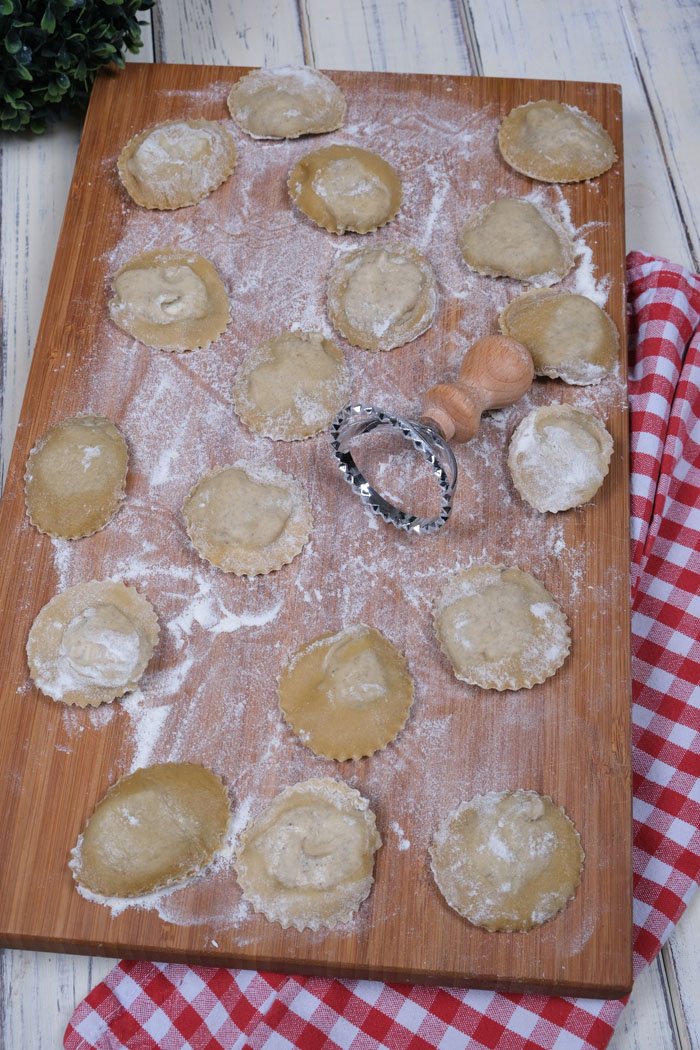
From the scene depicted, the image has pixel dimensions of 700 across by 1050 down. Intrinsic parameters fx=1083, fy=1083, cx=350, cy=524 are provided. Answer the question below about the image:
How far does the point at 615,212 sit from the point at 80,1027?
1.80 meters

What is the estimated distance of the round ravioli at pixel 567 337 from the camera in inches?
79.0

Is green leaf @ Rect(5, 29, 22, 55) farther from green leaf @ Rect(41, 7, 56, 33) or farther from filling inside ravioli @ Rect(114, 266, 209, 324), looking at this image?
filling inside ravioli @ Rect(114, 266, 209, 324)

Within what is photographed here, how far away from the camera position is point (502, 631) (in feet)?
5.90

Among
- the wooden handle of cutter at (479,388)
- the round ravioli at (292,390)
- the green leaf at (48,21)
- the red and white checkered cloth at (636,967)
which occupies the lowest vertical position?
the red and white checkered cloth at (636,967)

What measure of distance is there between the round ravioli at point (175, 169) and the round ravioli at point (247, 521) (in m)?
0.65

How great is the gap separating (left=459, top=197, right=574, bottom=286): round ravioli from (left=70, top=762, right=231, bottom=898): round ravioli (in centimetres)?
112

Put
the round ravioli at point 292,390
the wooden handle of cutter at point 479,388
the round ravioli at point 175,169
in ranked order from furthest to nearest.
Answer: the round ravioli at point 175,169, the round ravioli at point 292,390, the wooden handle of cutter at point 479,388

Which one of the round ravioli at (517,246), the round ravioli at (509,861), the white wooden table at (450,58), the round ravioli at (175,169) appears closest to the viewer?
the round ravioli at (509,861)

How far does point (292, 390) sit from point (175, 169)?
58 centimetres

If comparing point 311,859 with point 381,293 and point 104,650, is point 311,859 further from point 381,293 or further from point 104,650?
point 381,293

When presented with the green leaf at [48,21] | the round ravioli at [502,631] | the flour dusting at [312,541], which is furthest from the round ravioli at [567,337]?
the green leaf at [48,21]

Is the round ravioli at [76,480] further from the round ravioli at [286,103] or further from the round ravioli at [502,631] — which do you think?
the round ravioli at [286,103]

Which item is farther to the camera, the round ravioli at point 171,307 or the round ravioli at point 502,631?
the round ravioli at point 171,307

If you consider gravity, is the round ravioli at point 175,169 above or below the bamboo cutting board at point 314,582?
above
